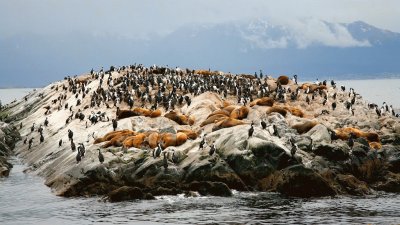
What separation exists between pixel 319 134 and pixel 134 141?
15.3 metres

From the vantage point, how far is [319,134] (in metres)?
46.7

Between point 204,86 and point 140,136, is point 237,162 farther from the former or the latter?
point 204,86

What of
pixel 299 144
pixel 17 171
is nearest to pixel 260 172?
pixel 299 144

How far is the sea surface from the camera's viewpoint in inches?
1320

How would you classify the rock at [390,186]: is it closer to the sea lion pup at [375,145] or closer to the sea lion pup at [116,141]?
the sea lion pup at [375,145]

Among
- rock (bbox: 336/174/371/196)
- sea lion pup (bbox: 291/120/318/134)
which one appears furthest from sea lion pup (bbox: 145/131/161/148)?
rock (bbox: 336/174/371/196)

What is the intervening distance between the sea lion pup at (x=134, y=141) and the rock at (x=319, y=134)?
45.9ft

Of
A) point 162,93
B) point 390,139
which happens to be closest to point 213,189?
point 390,139

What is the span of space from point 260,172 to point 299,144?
5.74 metres

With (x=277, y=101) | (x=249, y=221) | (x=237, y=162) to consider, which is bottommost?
(x=249, y=221)

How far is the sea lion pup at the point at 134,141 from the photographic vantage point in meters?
46.8

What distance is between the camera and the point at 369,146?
154ft

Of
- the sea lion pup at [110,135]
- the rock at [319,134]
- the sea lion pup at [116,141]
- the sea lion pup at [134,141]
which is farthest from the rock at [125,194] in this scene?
the rock at [319,134]

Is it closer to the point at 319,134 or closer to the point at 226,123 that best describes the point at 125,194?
the point at 226,123
